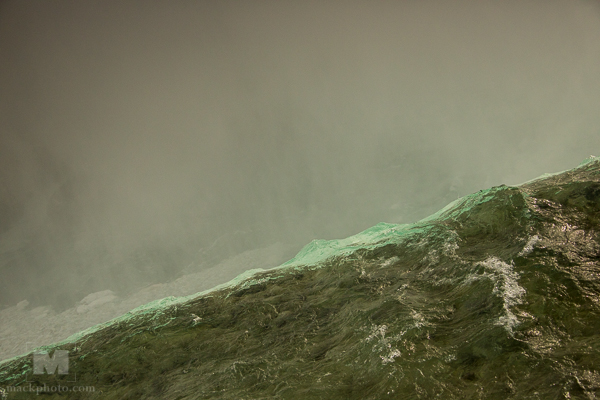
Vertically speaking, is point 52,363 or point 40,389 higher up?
point 52,363

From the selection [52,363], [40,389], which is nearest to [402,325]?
[40,389]

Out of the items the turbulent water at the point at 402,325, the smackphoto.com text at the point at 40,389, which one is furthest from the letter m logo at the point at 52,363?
the smackphoto.com text at the point at 40,389

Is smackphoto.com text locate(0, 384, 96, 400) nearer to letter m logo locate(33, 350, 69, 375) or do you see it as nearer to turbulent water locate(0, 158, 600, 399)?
turbulent water locate(0, 158, 600, 399)

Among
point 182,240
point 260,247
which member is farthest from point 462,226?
point 182,240

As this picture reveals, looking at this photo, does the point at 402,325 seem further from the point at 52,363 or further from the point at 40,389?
the point at 52,363

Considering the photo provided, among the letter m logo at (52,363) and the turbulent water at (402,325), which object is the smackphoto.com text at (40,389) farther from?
the letter m logo at (52,363)

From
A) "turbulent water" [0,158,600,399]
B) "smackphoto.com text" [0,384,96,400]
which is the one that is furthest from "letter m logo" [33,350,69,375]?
"smackphoto.com text" [0,384,96,400]
